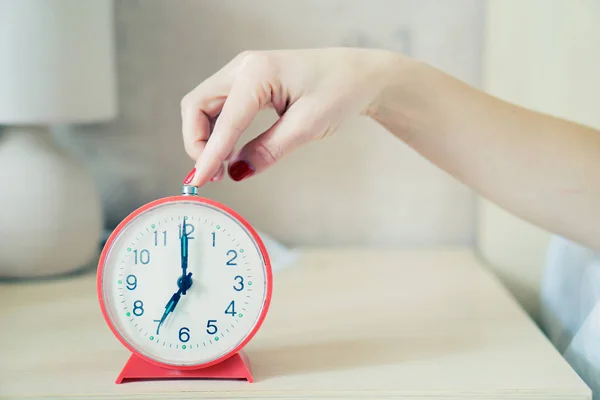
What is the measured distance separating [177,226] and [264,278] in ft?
0.31

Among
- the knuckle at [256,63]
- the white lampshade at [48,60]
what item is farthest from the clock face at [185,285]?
the white lampshade at [48,60]

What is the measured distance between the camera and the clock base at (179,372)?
2.16ft

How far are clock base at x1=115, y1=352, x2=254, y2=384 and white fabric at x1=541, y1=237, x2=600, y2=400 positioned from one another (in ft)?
1.27

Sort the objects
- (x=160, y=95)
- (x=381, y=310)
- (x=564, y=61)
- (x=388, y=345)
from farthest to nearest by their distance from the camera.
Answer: (x=160, y=95)
(x=564, y=61)
(x=381, y=310)
(x=388, y=345)

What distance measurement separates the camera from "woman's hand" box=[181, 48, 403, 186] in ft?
2.14

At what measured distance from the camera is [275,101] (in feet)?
2.22

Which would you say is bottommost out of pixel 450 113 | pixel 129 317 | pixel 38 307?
pixel 38 307

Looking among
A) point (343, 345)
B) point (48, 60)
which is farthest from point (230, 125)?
point (48, 60)

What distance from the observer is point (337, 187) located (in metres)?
1.22

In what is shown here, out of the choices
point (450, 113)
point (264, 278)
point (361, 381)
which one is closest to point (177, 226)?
point (264, 278)

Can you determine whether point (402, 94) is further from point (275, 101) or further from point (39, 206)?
point (39, 206)

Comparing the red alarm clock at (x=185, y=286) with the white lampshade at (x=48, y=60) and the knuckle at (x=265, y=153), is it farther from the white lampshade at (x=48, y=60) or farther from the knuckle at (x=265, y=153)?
the white lampshade at (x=48, y=60)

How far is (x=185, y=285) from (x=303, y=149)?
598 millimetres

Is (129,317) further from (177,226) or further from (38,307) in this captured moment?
(38,307)
